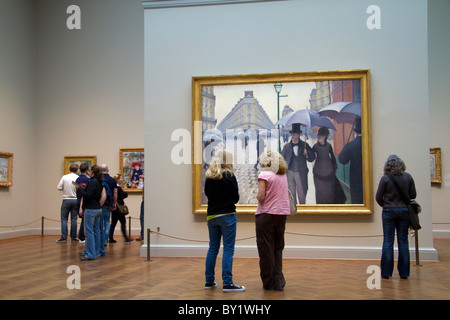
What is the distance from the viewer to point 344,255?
8.71m

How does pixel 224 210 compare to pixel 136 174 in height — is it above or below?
below

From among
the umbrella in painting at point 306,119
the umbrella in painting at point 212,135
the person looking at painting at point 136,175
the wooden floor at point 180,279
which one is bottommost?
the wooden floor at point 180,279

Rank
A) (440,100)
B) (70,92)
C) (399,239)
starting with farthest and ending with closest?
(70,92)
(440,100)
(399,239)

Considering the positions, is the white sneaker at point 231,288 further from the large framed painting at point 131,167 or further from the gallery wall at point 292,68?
the large framed painting at point 131,167

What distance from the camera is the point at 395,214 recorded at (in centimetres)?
667

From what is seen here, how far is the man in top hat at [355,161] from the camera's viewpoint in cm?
871

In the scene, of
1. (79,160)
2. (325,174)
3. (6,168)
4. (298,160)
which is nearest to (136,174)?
(79,160)

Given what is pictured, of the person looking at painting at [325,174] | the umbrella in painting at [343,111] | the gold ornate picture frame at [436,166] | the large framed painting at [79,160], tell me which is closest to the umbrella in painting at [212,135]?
the person looking at painting at [325,174]

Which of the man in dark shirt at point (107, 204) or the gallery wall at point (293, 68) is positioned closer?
the gallery wall at point (293, 68)

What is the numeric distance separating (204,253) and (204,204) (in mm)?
966

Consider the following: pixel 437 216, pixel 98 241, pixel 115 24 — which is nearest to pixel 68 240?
pixel 98 241

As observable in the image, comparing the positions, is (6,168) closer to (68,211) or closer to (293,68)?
(68,211)

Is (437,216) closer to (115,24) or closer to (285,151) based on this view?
(285,151)

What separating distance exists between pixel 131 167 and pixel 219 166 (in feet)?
28.1
